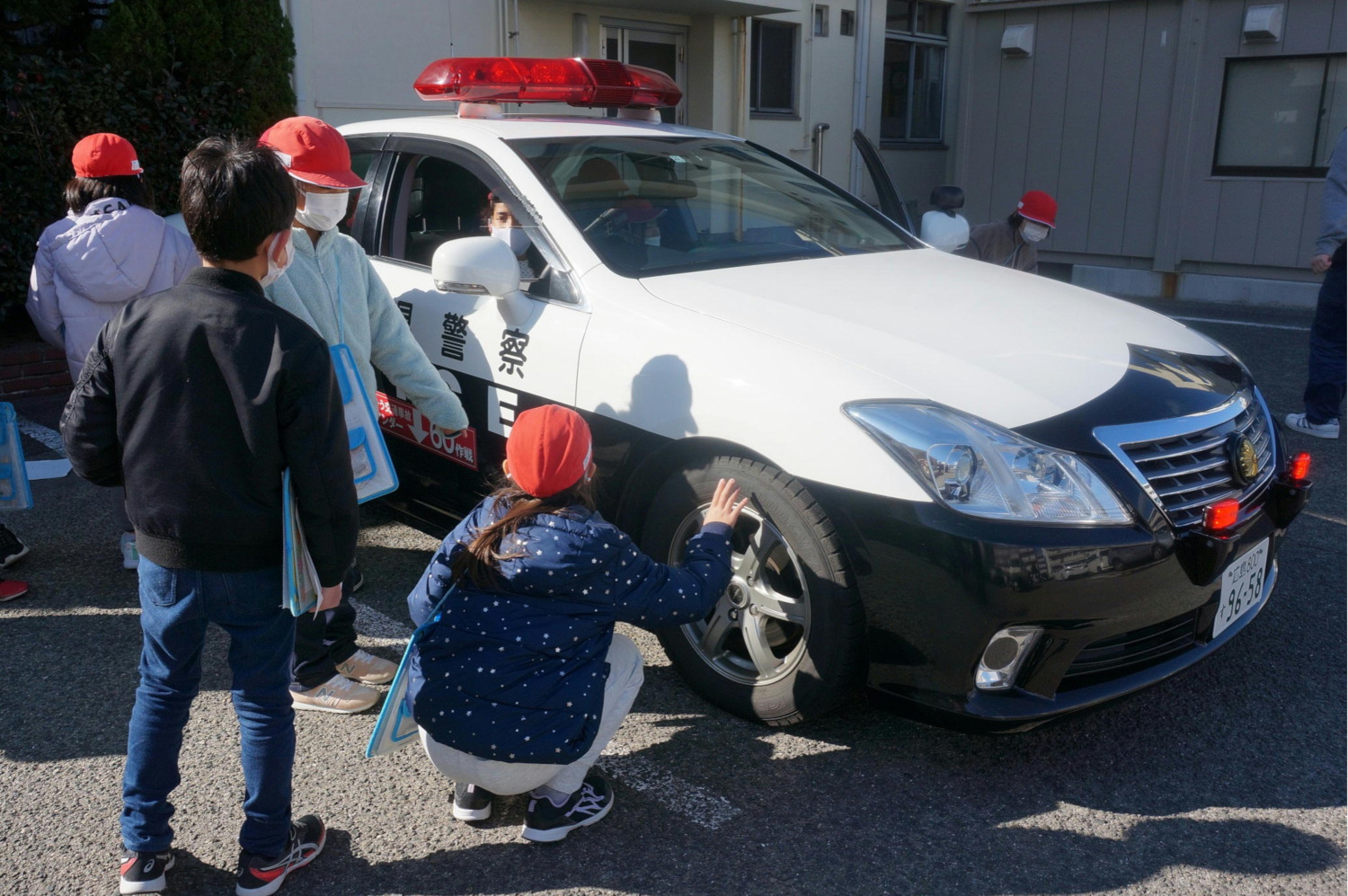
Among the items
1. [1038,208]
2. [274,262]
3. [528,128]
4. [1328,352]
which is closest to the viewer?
[274,262]

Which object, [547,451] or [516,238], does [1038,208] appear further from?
[547,451]

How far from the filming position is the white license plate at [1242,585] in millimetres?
2719

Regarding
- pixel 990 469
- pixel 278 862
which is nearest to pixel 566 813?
pixel 278 862

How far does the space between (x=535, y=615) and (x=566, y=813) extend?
0.51 metres

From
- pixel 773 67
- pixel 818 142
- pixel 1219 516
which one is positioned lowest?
pixel 1219 516

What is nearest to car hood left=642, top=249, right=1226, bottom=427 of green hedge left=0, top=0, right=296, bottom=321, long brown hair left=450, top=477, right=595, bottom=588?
long brown hair left=450, top=477, right=595, bottom=588

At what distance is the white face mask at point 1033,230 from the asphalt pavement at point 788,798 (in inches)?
86.2

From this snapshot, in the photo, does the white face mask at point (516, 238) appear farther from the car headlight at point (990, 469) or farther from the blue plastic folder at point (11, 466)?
the blue plastic folder at point (11, 466)

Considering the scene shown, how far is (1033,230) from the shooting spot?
197 inches

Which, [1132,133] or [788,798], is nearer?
[788,798]

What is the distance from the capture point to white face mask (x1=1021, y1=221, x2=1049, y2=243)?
16.4 ft

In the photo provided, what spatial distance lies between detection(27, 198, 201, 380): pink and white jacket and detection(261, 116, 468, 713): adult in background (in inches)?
36.3

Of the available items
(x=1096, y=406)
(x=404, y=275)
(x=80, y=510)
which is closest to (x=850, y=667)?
(x=1096, y=406)

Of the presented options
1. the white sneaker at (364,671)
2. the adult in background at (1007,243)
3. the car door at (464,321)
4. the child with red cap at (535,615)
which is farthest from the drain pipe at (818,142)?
the child with red cap at (535,615)
